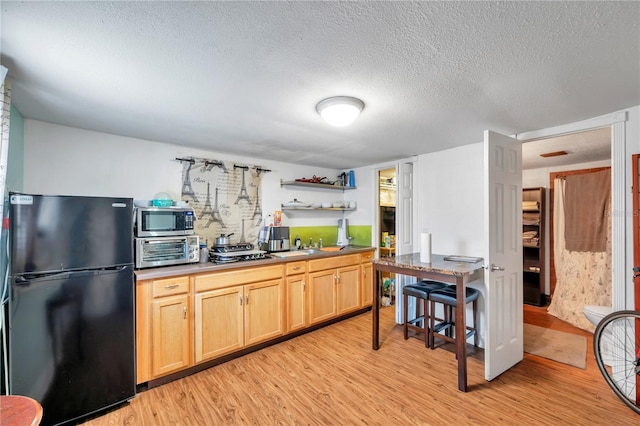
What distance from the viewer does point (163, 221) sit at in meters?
2.49

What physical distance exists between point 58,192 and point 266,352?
7.83 feet

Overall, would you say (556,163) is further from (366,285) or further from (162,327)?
(162,327)

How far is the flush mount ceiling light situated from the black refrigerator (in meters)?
1.65

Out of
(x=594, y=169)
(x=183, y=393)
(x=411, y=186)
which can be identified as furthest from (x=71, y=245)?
(x=594, y=169)

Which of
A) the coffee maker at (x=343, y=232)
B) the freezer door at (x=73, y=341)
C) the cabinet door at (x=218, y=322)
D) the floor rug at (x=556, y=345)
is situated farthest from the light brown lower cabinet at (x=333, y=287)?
the floor rug at (x=556, y=345)

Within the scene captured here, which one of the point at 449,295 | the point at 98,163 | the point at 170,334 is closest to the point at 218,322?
the point at 170,334

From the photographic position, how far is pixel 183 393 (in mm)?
2172

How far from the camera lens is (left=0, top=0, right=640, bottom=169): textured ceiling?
1.11 meters

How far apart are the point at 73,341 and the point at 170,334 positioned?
0.63m

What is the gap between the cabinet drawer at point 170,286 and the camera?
224cm

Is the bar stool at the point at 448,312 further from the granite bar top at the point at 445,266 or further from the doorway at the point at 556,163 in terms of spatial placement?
the doorway at the point at 556,163

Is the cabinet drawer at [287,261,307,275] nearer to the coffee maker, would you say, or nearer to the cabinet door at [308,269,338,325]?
the cabinet door at [308,269,338,325]

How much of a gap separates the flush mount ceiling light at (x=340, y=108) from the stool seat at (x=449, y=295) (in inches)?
73.1

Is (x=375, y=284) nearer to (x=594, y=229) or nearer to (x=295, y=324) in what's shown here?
(x=295, y=324)
